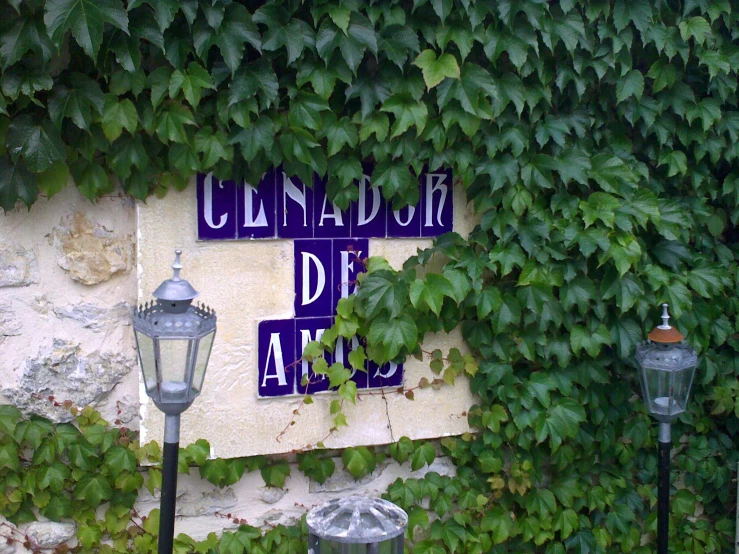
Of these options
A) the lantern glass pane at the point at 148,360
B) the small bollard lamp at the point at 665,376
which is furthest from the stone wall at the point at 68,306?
the small bollard lamp at the point at 665,376

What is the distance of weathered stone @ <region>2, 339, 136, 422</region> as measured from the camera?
2887 millimetres

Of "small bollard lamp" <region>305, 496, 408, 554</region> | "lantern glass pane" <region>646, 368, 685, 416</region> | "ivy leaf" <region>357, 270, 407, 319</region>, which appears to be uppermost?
"ivy leaf" <region>357, 270, 407, 319</region>

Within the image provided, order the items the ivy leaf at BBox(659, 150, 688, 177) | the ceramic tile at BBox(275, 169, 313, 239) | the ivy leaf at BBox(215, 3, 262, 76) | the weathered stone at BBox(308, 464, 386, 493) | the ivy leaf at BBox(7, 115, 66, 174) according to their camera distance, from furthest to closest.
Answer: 1. the ivy leaf at BBox(659, 150, 688, 177)
2. the weathered stone at BBox(308, 464, 386, 493)
3. the ceramic tile at BBox(275, 169, 313, 239)
4. the ivy leaf at BBox(215, 3, 262, 76)
5. the ivy leaf at BBox(7, 115, 66, 174)

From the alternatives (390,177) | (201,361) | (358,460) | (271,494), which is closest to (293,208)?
(390,177)

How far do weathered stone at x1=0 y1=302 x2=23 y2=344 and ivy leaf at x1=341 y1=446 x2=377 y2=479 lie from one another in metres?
1.36

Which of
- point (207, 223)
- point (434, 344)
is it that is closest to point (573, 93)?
point (434, 344)

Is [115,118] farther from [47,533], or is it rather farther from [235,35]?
[47,533]

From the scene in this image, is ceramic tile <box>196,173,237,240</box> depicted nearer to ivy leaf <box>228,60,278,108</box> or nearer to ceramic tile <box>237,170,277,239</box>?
ceramic tile <box>237,170,277,239</box>

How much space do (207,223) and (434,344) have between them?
111 cm

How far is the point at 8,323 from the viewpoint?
112 inches

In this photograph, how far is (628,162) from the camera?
11.4ft

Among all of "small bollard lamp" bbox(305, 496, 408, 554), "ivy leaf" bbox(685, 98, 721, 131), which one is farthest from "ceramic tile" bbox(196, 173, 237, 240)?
"ivy leaf" bbox(685, 98, 721, 131)

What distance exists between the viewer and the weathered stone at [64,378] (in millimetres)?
2887

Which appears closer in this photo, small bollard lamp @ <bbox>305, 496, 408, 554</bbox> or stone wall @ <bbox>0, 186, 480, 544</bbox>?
small bollard lamp @ <bbox>305, 496, 408, 554</bbox>
